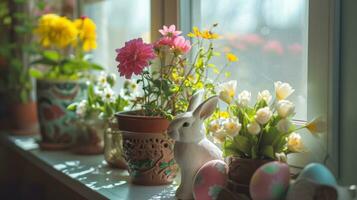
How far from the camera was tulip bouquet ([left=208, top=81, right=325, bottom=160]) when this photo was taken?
3.01 ft

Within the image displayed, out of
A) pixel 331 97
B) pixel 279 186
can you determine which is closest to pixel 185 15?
pixel 331 97

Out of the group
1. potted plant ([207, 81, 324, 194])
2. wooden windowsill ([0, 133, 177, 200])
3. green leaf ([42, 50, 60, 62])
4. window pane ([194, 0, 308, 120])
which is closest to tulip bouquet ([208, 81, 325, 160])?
potted plant ([207, 81, 324, 194])

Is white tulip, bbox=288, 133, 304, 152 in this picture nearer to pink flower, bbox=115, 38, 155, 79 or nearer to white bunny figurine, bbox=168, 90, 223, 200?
white bunny figurine, bbox=168, 90, 223, 200

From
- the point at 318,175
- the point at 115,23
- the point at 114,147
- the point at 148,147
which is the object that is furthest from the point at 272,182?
the point at 115,23

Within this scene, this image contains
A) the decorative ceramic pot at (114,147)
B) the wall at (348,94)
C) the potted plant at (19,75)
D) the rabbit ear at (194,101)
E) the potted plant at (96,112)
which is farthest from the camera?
the potted plant at (19,75)

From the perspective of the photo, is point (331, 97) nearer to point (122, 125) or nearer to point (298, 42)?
point (298, 42)

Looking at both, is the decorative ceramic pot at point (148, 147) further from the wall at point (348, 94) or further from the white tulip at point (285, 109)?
the wall at point (348, 94)

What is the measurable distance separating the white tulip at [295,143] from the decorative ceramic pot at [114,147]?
55 centimetres

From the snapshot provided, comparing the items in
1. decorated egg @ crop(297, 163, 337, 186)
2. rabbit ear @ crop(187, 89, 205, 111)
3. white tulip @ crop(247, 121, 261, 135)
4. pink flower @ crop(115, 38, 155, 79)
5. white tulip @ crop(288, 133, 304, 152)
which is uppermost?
pink flower @ crop(115, 38, 155, 79)

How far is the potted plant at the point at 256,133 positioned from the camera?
921 millimetres

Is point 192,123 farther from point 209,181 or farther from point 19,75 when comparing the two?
point 19,75

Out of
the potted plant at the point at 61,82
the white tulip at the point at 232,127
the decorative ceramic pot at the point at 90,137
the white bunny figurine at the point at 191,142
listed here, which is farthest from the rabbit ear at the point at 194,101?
the potted plant at the point at 61,82

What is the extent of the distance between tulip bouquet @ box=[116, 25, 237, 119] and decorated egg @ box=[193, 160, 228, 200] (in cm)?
21

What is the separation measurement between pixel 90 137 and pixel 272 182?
0.88m
